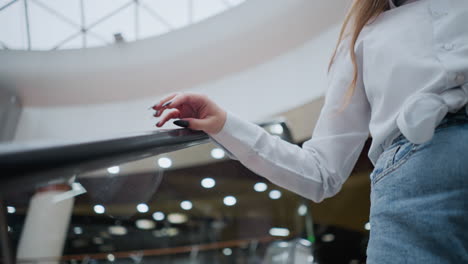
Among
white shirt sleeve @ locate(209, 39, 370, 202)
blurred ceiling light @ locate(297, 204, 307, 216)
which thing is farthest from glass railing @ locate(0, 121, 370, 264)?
blurred ceiling light @ locate(297, 204, 307, 216)

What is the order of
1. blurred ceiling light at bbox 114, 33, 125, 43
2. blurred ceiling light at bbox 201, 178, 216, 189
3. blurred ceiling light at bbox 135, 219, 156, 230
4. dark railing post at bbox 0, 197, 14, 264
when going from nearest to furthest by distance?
dark railing post at bbox 0, 197, 14, 264, blurred ceiling light at bbox 135, 219, 156, 230, blurred ceiling light at bbox 201, 178, 216, 189, blurred ceiling light at bbox 114, 33, 125, 43

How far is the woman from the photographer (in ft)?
3.17

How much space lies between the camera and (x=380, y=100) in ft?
4.17

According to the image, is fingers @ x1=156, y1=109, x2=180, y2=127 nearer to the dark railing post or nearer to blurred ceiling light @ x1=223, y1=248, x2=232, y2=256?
the dark railing post

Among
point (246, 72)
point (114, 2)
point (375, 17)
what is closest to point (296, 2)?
point (246, 72)

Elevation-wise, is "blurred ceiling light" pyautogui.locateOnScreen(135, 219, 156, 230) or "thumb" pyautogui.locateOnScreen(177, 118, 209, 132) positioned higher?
"thumb" pyautogui.locateOnScreen(177, 118, 209, 132)

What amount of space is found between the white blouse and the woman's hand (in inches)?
1.6

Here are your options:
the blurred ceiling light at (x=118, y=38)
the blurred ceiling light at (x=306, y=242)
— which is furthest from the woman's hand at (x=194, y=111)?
the blurred ceiling light at (x=118, y=38)

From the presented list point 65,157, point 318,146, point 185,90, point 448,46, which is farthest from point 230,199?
point 65,157

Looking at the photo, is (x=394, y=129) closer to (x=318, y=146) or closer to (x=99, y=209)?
(x=318, y=146)

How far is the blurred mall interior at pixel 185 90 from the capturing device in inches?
125

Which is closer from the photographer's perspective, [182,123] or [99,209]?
[182,123]

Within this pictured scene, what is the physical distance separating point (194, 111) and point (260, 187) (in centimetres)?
496

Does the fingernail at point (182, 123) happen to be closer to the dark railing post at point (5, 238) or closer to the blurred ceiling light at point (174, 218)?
the dark railing post at point (5, 238)
